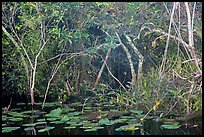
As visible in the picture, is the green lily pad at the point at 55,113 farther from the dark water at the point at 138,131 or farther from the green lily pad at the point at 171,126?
the green lily pad at the point at 171,126

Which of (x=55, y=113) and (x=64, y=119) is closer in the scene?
(x=64, y=119)

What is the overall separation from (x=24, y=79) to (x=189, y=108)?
2575 millimetres

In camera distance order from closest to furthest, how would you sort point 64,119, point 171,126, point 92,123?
point 171,126 → point 92,123 → point 64,119

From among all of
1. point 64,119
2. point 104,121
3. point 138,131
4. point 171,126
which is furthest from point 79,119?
point 171,126

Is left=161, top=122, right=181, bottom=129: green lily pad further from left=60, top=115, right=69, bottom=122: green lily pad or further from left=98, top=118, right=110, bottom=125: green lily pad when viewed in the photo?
left=60, top=115, right=69, bottom=122: green lily pad

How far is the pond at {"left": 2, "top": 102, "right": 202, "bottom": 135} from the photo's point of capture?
3428 mm

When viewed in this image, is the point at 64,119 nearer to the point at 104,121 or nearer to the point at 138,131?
the point at 104,121

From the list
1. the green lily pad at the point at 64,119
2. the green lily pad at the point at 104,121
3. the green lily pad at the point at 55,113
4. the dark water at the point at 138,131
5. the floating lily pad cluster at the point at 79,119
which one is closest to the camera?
the dark water at the point at 138,131

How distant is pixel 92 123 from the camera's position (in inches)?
143

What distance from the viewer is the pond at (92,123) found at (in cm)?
343

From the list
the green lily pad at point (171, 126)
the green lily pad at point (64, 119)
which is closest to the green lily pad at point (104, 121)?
the green lily pad at point (64, 119)

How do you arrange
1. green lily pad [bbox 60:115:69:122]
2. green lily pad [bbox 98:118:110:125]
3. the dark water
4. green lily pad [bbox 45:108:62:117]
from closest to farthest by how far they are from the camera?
the dark water, green lily pad [bbox 98:118:110:125], green lily pad [bbox 60:115:69:122], green lily pad [bbox 45:108:62:117]

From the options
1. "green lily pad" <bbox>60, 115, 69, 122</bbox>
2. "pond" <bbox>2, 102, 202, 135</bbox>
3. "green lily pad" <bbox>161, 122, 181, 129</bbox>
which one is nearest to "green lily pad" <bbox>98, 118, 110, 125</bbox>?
"pond" <bbox>2, 102, 202, 135</bbox>

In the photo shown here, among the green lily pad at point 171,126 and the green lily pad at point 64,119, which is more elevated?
the green lily pad at point 64,119
